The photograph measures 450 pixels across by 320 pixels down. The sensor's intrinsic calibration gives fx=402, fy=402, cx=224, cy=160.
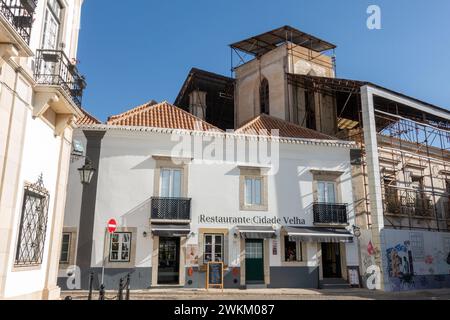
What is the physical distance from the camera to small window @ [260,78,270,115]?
2386cm

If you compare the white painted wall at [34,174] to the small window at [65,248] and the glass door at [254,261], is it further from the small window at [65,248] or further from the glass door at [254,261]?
the glass door at [254,261]

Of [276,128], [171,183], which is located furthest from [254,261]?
[276,128]

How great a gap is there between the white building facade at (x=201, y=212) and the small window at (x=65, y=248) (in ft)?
0.15

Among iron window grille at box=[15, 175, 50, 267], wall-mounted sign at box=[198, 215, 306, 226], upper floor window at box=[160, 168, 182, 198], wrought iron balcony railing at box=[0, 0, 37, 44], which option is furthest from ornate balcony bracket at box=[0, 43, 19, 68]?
wall-mounted sign at box=[198, 215, 306, 226]

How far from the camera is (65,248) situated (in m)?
15.4

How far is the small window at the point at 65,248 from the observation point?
50.3ft

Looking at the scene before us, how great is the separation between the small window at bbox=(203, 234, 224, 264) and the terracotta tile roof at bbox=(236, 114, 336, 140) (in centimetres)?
484

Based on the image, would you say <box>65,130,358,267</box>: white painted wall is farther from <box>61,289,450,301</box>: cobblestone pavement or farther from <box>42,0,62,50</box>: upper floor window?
<box>42,0,62,50</box>: upper floor window

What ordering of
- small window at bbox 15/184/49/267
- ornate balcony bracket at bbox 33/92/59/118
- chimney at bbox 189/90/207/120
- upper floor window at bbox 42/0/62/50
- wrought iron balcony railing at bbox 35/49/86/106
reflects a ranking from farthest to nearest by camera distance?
chimney at bbox 189/90/207/120, upper floor window at bbox 42/0/62/50, wrought iron balcony railing at bbox 35/49/86/106, ornate balcony bracket at bbox 33/92/59/118, small window at bbox 15/184/49/267

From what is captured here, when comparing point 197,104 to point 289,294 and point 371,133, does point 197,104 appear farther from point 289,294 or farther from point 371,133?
point 289,294

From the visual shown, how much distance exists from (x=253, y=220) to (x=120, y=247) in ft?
18.2

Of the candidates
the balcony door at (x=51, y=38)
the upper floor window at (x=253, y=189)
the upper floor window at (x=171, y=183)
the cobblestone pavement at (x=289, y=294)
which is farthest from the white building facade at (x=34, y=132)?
the upper floor window at (x=253, y=189)
